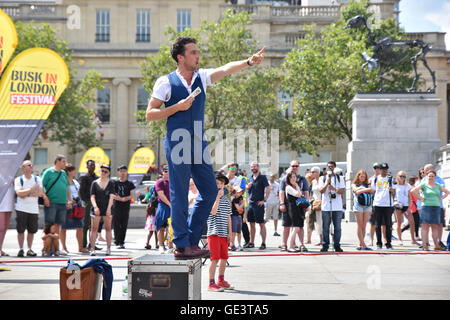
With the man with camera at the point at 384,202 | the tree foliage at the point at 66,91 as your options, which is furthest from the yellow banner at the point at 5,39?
the tree foliage at the point at 66,91

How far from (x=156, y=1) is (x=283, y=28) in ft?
34.9

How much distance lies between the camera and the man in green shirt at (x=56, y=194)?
44.7 ft

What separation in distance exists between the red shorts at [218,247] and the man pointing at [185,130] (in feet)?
7.53

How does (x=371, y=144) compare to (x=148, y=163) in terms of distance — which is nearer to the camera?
(x=371, y=144)

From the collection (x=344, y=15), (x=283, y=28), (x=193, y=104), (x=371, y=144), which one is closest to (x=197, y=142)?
(x=193, y=104)

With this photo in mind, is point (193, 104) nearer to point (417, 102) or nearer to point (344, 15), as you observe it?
point (417, 102)

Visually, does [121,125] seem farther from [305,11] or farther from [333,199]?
[333,199]

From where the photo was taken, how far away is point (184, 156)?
6.31m

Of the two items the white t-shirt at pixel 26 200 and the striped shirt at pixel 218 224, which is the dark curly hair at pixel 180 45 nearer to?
the striped shirt at pixel 218 224

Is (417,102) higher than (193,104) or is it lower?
higher

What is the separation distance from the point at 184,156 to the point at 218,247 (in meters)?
2.88

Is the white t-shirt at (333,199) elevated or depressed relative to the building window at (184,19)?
depressed

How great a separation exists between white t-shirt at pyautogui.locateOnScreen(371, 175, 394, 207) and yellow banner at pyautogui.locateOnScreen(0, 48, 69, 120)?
7.27 meters

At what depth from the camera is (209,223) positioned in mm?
8938
